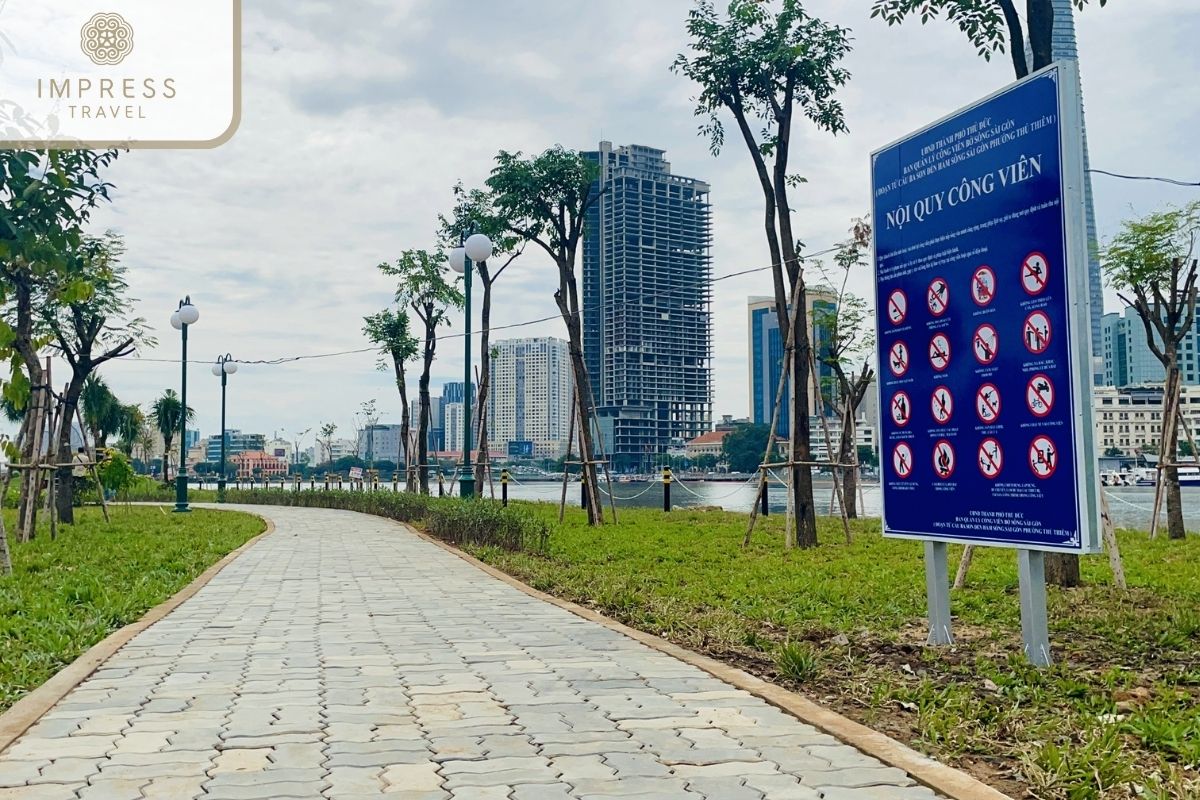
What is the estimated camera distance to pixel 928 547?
639 centimetres

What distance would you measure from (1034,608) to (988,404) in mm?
1100

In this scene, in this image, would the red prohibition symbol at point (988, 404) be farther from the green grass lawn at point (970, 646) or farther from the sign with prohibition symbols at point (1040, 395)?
the green grass lawn at point (970, 646)

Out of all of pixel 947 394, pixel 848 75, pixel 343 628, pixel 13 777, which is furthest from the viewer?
pixel 848 75

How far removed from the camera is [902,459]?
649 cm

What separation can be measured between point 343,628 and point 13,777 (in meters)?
3.52

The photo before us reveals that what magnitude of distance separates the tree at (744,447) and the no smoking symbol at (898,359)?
40.5 meters

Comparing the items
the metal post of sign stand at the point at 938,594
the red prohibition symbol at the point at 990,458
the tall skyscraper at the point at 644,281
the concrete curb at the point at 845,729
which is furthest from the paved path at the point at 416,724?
the tall skyscraper at the point at 644,281

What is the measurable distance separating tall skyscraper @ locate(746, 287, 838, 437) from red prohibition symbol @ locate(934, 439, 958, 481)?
37.6 feet

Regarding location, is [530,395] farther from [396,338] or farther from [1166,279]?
[1166,279]

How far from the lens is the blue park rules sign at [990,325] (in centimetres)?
530

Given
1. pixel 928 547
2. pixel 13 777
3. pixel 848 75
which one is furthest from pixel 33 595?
pixel 848 75

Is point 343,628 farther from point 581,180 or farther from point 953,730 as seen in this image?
point 581,180

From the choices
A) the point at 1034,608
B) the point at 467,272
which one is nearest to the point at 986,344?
the point at 1034,608

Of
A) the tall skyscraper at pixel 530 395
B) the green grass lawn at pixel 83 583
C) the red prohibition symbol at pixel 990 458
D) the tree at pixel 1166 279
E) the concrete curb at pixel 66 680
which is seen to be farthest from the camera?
the tall skyscraper at pixel 530 395
